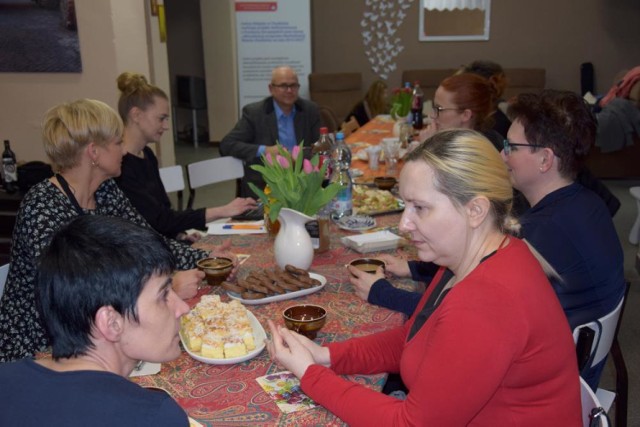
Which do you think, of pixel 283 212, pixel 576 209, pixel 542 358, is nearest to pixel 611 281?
pixel 576 209

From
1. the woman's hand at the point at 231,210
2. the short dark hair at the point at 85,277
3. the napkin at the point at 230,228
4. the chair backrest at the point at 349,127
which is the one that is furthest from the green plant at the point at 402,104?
the short dark hair at the point at 85,277

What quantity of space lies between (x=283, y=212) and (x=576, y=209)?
97 cm

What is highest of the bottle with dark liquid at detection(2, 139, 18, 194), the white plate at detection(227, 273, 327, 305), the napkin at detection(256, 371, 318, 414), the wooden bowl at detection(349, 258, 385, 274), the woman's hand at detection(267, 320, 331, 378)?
the woman's hand at detection(267, 320, 331, 378)

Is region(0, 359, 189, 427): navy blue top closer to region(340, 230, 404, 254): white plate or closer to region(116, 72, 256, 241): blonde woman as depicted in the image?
region(340, 230, 404, 254): white plate

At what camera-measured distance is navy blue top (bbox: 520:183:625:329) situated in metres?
1.82

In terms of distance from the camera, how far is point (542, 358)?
3.92ft

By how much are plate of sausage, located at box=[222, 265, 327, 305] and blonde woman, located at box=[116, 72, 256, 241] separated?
0.96 m

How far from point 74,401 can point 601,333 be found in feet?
4.43

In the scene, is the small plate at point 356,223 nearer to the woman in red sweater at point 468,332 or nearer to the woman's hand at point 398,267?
the woman's hand at point 398,267

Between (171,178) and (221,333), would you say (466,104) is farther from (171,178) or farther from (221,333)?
(221,333)

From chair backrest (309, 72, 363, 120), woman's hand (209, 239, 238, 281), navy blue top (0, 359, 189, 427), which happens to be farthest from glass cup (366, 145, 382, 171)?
chair backrest (309, 72, 363, 120)

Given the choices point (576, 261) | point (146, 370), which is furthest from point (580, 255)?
point (146, 370)

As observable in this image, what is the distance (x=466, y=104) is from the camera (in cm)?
312

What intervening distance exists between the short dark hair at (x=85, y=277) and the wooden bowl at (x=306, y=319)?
606 millimetres
